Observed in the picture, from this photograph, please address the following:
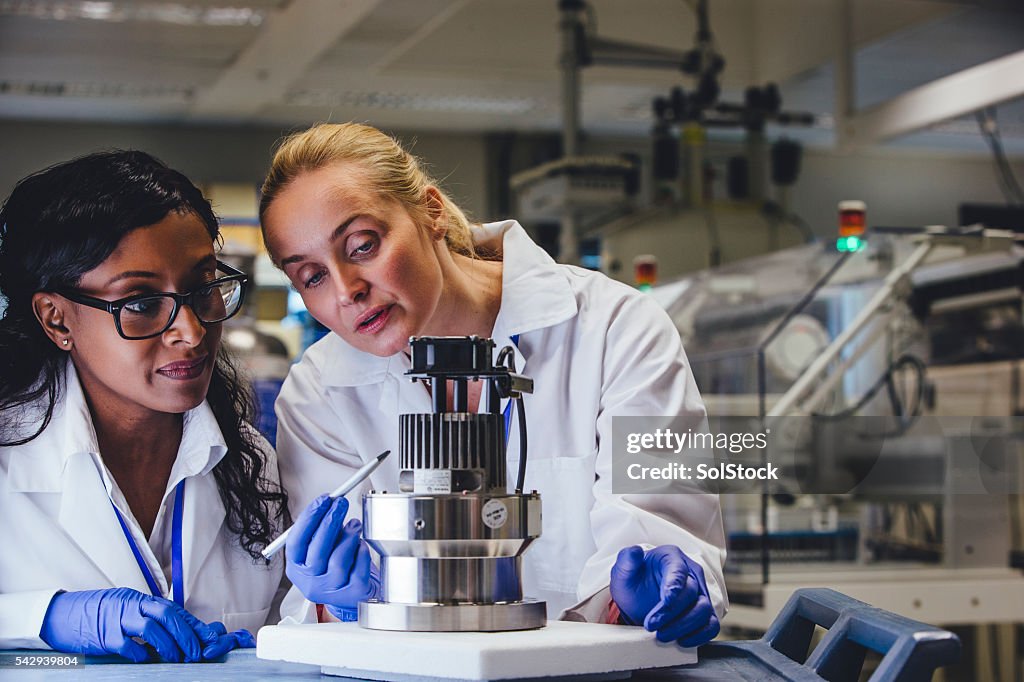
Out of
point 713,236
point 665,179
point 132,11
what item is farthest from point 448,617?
point 132,11

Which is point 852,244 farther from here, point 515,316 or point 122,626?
point 122,626

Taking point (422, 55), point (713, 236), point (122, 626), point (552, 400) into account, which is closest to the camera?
point (122, 626)

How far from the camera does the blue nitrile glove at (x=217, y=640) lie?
3.03ft

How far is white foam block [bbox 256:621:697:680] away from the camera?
71 centimetres

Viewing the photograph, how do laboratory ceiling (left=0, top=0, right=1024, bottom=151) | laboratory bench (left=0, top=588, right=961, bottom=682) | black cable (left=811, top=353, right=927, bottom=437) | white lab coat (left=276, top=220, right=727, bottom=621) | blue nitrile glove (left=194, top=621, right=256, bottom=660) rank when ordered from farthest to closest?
1. laboratory ceiling (left=0, top=0, right=1024, bottom=151)
2. black cable (left=811, top=353, right=927, bottom=437)
3. white lab coat (left=276, top=220, right=727, bottom=621)
4. blue nitrile glove (left=194, top=621, right=256, bottom=660)
5. laboratory bench (left=0, top=588, right=961, bottom=682)

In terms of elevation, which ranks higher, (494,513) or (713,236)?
(713,236)

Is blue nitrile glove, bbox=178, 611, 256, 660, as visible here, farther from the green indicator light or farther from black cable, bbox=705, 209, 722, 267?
black cable, bbox=705, 209, 722, 267

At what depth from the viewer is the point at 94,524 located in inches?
42.8

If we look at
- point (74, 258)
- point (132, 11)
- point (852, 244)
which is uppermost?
point (132, 11)

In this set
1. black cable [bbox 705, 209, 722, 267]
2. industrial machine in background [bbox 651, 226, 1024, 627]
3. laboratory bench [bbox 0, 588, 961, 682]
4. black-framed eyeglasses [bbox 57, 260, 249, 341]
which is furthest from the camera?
black cable [bbox 705, 209, 722, 267]

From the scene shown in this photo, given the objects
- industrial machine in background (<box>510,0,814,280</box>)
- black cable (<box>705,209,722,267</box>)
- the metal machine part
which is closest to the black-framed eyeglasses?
the metal machine part

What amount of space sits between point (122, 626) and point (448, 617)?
12.6 inches

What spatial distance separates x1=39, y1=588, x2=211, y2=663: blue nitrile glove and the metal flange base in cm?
22

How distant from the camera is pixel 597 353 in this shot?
1.22m
